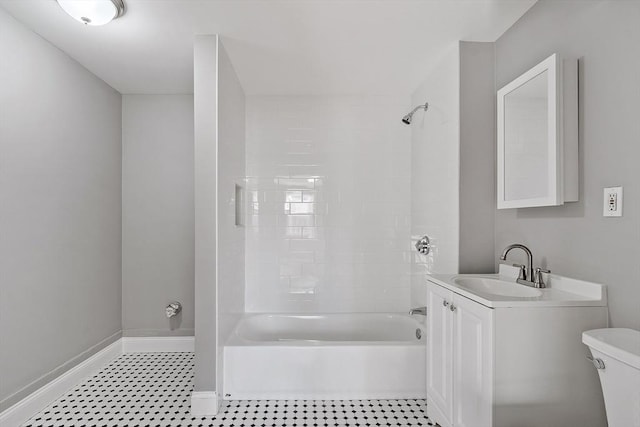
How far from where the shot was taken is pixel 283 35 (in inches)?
87.3

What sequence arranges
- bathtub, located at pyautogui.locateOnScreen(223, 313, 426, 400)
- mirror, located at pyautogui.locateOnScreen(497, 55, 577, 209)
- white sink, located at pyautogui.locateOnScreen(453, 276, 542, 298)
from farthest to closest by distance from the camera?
bathtub, located at pyautogui.locateOnScreen(223, 313, 426, 400) → white sink, located at pyautogui.locateOnScreen(453, 276, 542, 298) → mirror, located at pyautogui.locateOnScreen(497, 55, 577, 209)

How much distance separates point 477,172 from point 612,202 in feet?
3.03

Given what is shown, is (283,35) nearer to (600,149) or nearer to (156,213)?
(600,149)

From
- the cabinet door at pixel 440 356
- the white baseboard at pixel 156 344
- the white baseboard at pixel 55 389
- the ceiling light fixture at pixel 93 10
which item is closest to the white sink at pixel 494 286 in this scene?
the cabinet door at pixel 440 356

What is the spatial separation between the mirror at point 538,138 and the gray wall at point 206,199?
174 centimetres

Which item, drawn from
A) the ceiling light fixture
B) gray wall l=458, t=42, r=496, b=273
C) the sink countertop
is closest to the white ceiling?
the ceiling light fixture

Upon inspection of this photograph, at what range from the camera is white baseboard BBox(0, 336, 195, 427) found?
209 centimetres

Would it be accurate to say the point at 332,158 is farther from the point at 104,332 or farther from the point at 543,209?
the point at 104,332

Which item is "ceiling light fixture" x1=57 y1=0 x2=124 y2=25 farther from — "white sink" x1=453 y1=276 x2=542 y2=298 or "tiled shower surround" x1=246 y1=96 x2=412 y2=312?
"white sink" x1=453 y1=276 x2=542 y2=298

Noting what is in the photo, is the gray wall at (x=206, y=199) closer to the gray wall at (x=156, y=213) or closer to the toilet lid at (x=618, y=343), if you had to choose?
the gray wall at (x=156, y=213)

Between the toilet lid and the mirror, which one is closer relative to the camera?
the toilet lid

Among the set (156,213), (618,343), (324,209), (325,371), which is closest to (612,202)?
(618,343)

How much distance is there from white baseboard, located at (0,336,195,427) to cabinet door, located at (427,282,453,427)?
52.9 inches

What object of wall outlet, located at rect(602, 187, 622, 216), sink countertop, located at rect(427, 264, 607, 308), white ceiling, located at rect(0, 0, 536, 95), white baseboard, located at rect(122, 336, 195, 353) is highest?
white ceiling, located at rect(0, 0, 536, 95)
